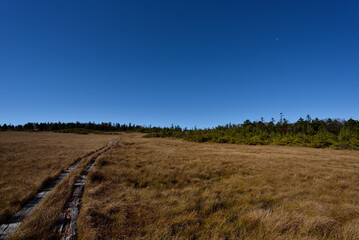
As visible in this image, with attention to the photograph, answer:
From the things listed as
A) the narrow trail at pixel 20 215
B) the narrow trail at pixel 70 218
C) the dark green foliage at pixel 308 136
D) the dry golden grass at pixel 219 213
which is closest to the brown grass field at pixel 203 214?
the dry golden grass at pixel 219 213

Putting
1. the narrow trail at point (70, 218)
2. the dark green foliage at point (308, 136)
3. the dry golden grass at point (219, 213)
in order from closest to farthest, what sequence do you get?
the narrow trail at point (70, 218) → the dry golden grass at point (219, 213) → the dark green foliage at point (308, 136)

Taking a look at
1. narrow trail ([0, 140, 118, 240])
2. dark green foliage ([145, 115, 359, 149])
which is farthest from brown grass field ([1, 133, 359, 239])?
dark green foliage ([145, 115, 359, 149])

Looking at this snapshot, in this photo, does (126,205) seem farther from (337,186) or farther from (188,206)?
(337,186)

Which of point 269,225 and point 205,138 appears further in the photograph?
point 205,138

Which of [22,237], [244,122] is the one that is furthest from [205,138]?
[22,237]

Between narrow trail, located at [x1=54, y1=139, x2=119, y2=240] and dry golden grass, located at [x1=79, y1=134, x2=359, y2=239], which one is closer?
narrow trail, located at [x1=54, y1=139, x2=119, y2=240]

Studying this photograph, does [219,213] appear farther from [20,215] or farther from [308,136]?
[308,136]

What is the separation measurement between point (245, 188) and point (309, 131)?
4719 centimetres

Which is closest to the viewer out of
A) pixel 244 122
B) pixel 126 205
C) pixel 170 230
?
pixel 170 230

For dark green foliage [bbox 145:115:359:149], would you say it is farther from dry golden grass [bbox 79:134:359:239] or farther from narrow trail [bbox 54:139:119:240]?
narrow trail [bbox 54:139:119:240]

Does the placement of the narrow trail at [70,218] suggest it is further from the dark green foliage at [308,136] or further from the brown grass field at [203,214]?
the dark green foliage at [308,136]

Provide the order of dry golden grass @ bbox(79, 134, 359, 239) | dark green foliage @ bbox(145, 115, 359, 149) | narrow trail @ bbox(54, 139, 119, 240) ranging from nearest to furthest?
narrow trail @ bbox(54, 139, 119, 240)
dry golden grass @ bbox(79, 134, 359, 239)
dark green foliage @ bbox(145, 115, 359, 149)

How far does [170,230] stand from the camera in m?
3.55

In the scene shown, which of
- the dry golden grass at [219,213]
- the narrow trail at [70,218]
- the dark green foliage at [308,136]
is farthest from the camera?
the dark green foliage at [308,136]
